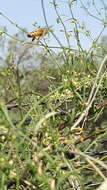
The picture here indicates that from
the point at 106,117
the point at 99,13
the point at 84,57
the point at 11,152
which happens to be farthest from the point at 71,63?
the point at 11,152

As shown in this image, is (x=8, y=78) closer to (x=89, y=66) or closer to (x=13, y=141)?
(x=89, y=66)

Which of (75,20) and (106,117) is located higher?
(75,20)

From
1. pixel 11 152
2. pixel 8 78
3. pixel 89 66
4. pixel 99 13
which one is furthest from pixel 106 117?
pixel 11 152

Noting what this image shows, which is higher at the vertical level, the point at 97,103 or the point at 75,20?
the point at 75,20

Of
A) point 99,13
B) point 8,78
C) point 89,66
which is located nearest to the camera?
point 8,78

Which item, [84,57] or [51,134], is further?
[84,57]

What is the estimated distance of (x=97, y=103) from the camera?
98 centimetres

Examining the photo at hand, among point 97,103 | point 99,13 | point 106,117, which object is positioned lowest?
point 106,117

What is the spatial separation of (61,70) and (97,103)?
7.0 inches

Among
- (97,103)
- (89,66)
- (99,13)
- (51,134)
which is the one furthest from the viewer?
(99,13)

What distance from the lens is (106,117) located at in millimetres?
1186

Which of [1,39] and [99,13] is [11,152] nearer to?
[1,39]

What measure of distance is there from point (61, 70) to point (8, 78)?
0.14m

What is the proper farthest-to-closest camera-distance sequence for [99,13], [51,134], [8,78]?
[99,13]
[8,78]
[51,134]
